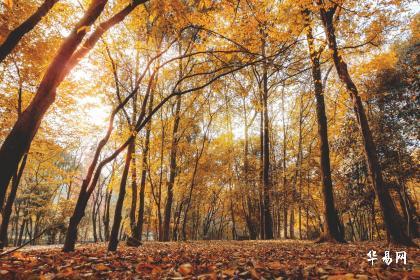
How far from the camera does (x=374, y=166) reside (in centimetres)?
658

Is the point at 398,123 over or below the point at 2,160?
over

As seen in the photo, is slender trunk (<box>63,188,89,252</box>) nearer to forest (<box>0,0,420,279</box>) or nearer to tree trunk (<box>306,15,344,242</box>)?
forest (<box>0,0,420,279</box>)

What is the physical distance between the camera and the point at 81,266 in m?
3.11

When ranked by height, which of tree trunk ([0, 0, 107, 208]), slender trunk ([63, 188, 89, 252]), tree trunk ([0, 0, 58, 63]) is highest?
tree trunk ([0, 0, 58, 63])

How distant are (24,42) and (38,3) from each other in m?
1.58

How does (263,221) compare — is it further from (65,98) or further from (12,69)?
(12,69)

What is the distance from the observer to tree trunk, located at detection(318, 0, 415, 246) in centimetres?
611

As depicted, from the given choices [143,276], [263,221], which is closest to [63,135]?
[263,221]

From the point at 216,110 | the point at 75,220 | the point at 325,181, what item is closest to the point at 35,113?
the point at 75,220

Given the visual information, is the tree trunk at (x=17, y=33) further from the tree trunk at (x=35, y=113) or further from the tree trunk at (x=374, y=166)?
the tree trunk at (x=374, y=166)

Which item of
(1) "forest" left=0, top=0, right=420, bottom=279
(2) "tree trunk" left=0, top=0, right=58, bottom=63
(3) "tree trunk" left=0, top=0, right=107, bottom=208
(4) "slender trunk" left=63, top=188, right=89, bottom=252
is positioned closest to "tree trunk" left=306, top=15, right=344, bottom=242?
(1) "forest" left=0, top=0, right=420, bottom=279

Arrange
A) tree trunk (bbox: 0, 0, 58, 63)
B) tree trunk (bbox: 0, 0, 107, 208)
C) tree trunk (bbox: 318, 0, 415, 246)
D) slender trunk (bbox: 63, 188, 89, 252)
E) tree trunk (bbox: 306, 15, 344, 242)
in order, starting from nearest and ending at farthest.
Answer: tree trunk (bbox: 0, 0, 107, 208)
tree trunk (bbox: 0, 0, 58, 63)
slender trunk (bbox: 63, 188, 89, 252)
tree trunk (bbox: 318, 0, 415, 246)
tree trunk (bbox: 306, 15, 344, 242)

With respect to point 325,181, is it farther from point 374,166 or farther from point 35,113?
point 35,113

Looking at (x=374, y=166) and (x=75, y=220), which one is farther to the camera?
(x=374, y=166)
